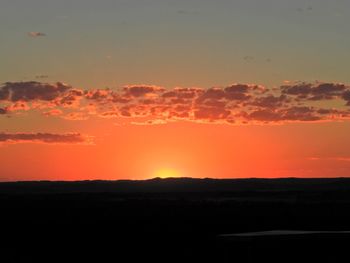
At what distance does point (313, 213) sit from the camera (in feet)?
179

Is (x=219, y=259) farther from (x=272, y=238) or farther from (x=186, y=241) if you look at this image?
(x=186, y=241)

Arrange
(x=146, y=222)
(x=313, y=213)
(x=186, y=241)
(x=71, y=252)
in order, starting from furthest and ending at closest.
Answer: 1. (x=313, y=213)
2. (x=146, y=222)
3. (x=186, y=241)
4. (x=71, y=252)

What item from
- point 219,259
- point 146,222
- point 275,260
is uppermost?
point 146,222

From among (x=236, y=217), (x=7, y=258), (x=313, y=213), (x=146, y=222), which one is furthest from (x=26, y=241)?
(x=313, y=213)

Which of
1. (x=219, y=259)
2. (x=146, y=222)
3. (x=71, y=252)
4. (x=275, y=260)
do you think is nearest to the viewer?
(x=275, y=260)

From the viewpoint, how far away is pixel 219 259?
78.7ft

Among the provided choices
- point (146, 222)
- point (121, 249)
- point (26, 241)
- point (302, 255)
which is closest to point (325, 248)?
point (302, 255)

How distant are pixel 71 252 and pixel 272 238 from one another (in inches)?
513

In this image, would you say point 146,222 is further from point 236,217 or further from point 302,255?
point 302,255

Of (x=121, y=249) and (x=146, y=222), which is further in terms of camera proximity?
(x=146, y=222)

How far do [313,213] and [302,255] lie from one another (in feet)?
119

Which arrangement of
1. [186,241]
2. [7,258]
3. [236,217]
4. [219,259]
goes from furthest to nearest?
[236,217], [186,241], [7,258], [219,259]

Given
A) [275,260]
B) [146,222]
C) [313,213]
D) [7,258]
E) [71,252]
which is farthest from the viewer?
[313,213]

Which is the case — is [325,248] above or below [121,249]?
below
